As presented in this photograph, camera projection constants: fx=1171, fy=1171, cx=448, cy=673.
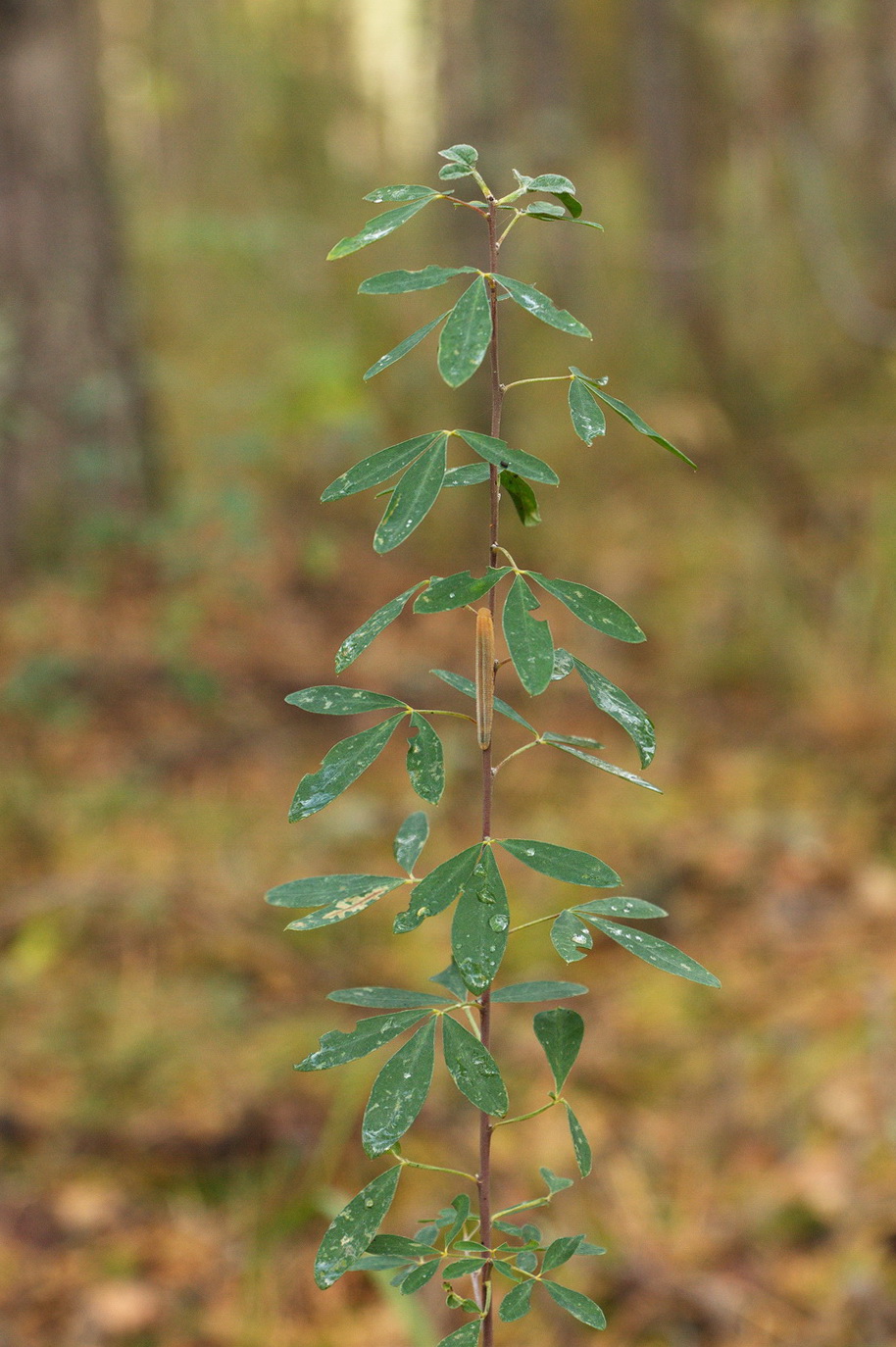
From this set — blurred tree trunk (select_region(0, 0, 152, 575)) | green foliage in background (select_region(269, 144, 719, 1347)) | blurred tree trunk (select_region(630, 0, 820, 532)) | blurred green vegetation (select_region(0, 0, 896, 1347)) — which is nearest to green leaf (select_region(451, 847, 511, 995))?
green foliage in background (select_region(269, 144, 719, 1347))

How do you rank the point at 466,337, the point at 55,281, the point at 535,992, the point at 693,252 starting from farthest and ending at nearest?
1. the point at 693,252
2. the point at 55,281
3. the point at 535,992
4. the point at 466,337

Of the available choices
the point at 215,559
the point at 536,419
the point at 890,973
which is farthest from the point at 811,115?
the point at 890,973

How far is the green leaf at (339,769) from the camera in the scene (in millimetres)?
652

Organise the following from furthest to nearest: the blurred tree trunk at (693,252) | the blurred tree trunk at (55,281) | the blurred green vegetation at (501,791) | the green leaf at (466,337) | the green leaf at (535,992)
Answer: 1. the blurred tree trunk at (693,252)
2. the blurred tree trunk at (55,281)
3. the blurred green vegetation at (501,791)
4. the green leaf at (535,992)
5. the green leaf at (466,337)

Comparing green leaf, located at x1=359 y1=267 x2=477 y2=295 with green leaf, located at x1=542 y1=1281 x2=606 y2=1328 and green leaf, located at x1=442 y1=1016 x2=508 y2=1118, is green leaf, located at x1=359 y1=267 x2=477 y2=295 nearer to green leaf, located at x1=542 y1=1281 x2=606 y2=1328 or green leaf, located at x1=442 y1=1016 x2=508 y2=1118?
green leaf, located at x1=442 y1=1016 x2=508 y2=1118

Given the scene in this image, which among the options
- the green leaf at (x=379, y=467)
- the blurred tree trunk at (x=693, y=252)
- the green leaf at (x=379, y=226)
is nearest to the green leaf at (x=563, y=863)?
the green leaf at (x=379, y=467)

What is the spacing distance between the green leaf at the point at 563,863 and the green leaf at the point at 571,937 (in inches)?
0.9

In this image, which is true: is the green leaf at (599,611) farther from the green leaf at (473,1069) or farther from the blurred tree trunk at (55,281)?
the blurred tree trunk at (55,281)

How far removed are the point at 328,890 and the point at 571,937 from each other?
0.15 metres

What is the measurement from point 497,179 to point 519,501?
433cm

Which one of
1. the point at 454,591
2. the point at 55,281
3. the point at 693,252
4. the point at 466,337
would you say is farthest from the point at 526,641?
the point at 693,252

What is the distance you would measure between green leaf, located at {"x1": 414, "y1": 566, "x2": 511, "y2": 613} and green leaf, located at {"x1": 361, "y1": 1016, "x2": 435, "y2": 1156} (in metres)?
0.23

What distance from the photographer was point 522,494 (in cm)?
69

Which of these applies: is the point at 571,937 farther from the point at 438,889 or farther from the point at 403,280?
the point at 403,280
